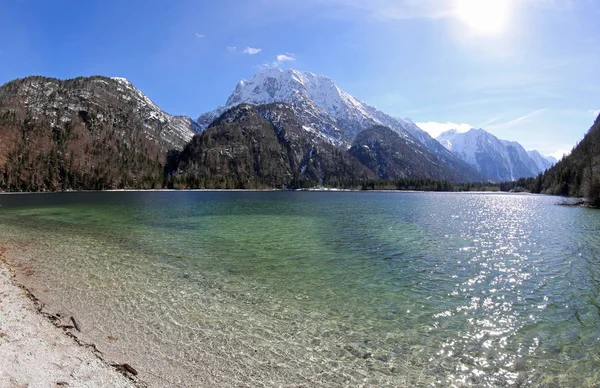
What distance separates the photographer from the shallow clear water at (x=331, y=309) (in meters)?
11.0

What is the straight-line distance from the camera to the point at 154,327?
13852mm

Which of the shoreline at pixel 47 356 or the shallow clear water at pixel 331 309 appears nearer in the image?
the shoreline at pixel 47 356

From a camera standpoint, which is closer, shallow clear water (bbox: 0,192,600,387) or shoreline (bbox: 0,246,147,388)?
shoreline (bbox: 0,246,147,388)

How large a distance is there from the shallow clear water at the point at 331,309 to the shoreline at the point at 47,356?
0.65 meters

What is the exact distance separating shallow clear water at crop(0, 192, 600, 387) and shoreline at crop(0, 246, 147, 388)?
25.8 inches

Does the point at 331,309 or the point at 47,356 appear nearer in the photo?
the point at 47,356

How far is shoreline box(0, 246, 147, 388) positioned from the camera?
9.30m

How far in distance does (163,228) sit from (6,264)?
21.7 m

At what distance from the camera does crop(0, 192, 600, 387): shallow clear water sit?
36.1 ft

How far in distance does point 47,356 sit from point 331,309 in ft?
39.1

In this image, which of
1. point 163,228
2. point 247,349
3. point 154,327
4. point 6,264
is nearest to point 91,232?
point 163,228

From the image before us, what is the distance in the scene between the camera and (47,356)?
10.7 m

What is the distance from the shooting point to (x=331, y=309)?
54.0 feet

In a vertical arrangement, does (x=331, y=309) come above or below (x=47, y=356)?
below
